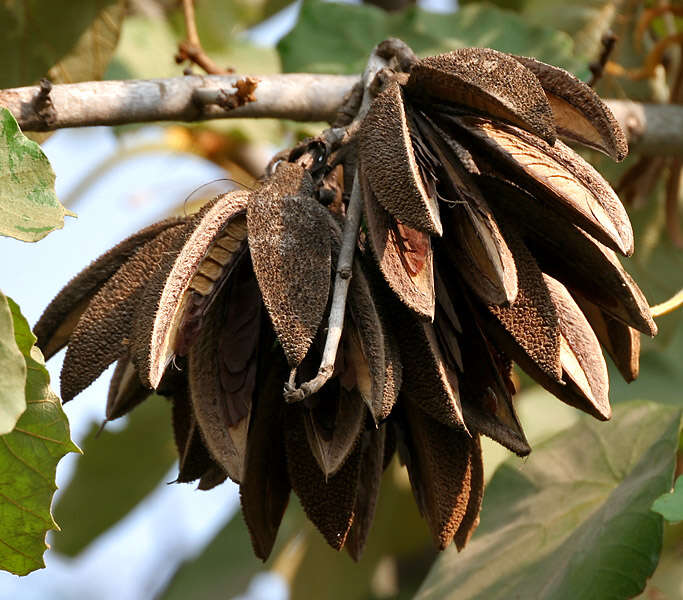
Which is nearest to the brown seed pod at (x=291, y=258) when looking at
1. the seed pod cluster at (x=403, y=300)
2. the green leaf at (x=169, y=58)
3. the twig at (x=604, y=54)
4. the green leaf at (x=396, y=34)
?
the seed pod cluster at (x=403, y=300)

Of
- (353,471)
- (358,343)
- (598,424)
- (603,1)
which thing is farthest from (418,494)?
(603,1)

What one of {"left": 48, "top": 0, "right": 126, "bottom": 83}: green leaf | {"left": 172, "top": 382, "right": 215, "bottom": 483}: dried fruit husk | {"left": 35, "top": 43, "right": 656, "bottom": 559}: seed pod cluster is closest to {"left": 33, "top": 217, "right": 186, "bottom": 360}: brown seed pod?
{"left": 35, "top": 43, "right": 656, "bottom": 559}: seed pod cluster

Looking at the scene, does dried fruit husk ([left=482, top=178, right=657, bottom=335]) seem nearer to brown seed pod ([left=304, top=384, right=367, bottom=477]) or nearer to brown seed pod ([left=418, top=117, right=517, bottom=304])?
brown seed pod ([left=418, top=117, right=517, bottom=304])

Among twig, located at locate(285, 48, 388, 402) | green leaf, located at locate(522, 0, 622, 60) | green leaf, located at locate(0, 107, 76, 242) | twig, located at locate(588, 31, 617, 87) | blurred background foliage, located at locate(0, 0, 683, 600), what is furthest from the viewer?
green leaf, located at locate(522, 0, 622, 60)

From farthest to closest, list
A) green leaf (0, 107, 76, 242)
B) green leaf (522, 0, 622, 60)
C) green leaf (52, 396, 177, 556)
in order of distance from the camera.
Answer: green leaf (52, 396, 177, 556) < green leaf (522, 0, 622, 60) < green leaf (0, 107, 76, 242)

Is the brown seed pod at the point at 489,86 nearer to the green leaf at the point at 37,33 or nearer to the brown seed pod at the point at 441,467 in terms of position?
the brown seed pod at the point at 441,467

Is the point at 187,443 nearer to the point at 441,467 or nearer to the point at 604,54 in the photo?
the point at 441,467
